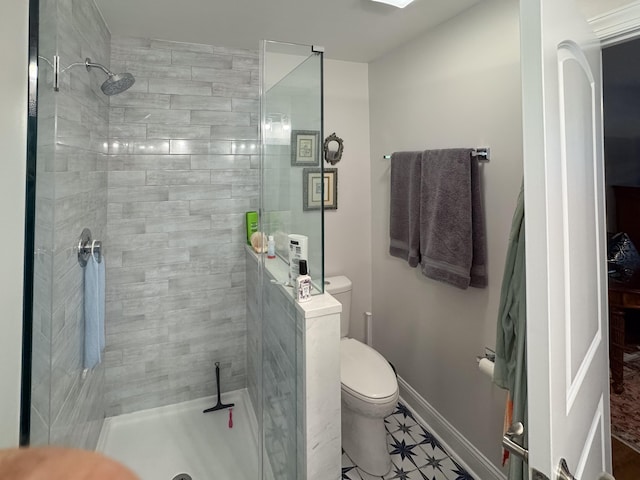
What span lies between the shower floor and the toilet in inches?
21.8

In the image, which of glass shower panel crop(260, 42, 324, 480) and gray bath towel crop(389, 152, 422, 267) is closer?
glass shower panel crop(260, 42, 324, 480)

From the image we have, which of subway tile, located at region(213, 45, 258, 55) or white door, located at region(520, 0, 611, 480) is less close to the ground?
subway tile, located at region(213, 45, 258, 55)

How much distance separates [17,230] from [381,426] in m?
1.79

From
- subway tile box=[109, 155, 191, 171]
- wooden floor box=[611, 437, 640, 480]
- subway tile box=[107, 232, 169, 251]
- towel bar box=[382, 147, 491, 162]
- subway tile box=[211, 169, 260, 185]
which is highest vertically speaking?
subway tile box=[109, 155, 191, 171]

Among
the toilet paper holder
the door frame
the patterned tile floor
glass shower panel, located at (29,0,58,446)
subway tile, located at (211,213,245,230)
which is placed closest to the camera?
glass shower panel, located at (29,0,58,446)

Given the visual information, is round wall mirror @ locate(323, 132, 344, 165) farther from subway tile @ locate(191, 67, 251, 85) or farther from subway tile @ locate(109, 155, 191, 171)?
subway tile @ locate(109, 155, 191, 171)

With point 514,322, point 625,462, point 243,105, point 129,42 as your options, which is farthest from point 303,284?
point 625,462

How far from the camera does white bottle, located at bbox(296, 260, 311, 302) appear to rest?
1.40m

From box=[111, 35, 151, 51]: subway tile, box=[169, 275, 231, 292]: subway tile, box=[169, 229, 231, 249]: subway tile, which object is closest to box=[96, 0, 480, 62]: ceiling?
box=[111, 35, 151, 51]: subway tile

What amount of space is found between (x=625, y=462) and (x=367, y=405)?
1.52 metres

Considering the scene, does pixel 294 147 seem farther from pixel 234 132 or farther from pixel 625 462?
pixel 625 462

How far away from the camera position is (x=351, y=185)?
2623 mm

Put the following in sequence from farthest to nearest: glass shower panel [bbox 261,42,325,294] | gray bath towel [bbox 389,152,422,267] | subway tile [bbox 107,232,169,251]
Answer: subway tile [bbox 107,232,169,251], gray bath towel [bbox 389,152,422,267], glass shower panel [bbox 261,42,325,294]

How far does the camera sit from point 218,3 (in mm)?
1718
